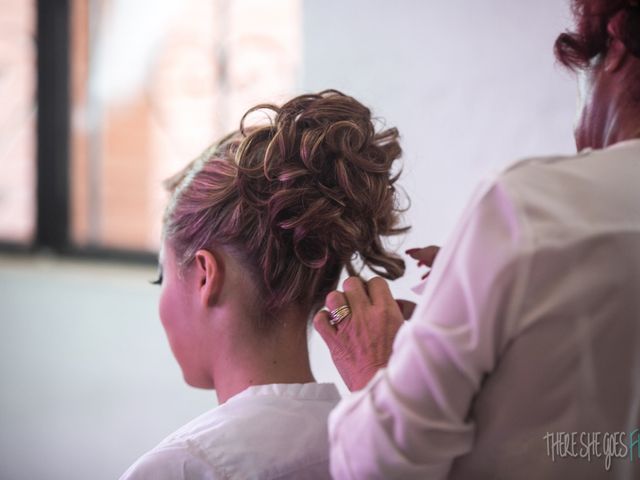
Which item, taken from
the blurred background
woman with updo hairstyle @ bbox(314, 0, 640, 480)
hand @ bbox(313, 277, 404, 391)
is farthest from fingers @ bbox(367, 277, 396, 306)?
the blurred background

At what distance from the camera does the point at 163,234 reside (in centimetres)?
146

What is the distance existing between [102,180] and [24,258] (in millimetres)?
447

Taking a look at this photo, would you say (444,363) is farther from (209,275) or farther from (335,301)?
(209,275)

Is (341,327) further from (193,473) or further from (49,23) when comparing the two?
(49,23)

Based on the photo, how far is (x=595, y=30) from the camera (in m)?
1.01

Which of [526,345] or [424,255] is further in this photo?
[424,255]

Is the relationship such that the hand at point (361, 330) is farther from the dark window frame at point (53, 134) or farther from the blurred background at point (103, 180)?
the dark window frame at point (53, 134)

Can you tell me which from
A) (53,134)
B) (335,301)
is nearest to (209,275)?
(335,301)

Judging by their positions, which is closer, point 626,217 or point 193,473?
point 626,217

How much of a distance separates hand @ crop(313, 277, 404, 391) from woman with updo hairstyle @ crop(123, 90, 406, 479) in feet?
0.54

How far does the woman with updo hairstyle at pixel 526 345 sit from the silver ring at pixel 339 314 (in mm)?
224

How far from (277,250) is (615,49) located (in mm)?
568

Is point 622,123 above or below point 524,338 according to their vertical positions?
above

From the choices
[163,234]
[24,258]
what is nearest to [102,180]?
[24,258]
